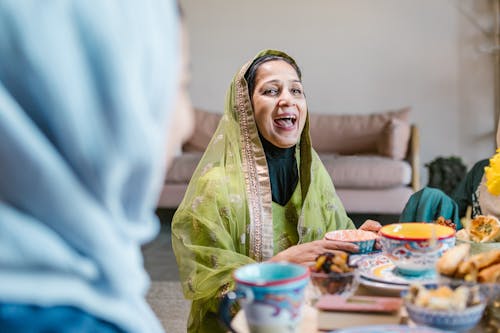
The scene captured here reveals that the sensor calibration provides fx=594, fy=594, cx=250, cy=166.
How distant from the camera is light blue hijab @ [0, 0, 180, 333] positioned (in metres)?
0.58

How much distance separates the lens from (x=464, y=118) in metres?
5.32

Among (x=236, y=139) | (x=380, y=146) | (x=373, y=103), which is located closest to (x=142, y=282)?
A: (x=236, y=139)

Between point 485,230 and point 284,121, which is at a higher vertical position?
point 284,121

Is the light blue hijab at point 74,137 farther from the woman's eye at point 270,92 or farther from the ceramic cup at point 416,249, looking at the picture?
the woman's eye at point 270,92

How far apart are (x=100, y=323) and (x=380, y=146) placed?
173 inches

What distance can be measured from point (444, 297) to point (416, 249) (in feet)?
0.67

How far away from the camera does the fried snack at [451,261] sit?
998 mm

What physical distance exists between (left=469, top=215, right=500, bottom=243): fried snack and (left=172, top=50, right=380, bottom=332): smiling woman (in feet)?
0.86

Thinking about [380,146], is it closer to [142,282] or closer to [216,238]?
[216,238]

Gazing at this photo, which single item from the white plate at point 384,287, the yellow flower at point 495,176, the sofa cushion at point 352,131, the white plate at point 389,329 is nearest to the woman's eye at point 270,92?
the yellow flower at point 495,176

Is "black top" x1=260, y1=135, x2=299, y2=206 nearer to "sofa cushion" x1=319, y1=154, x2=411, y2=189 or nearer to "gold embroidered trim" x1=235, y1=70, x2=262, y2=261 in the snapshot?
"gold embroidered trim" x1=235, y1=70, x2=262, y2=261

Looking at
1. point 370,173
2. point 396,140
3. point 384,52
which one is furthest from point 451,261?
point 384,52

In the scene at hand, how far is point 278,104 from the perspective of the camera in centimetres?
168

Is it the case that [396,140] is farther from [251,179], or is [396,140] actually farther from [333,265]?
[333,265]
